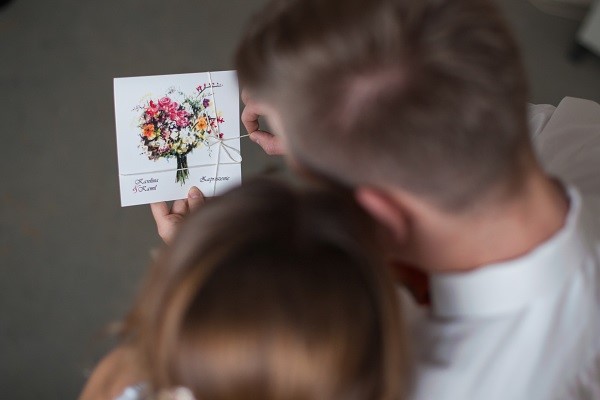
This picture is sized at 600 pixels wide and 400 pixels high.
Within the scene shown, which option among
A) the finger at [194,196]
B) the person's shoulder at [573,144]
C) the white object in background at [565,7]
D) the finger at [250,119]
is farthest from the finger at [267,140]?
the white object in background at [565,7]

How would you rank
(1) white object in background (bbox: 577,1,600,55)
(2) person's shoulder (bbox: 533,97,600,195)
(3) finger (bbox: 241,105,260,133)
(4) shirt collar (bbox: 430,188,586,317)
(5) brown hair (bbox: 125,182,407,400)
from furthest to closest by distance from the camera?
1. (1) white object in background (bbox: 577,1,600,55)
2. (3) finger (bbox: 241,105,260,133)
3. (2) person's shoulder (bbox: 533,97,600,195)
4. (4) shirt collar (bbox: 430,188,586,317)
5. (5) brown hair (bbox: 125,182,407,400)

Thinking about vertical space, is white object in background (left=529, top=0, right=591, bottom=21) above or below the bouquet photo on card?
above

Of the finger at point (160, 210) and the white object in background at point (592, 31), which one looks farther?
the white object in background at point (592, 31)

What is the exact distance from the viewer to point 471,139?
455 millimetres

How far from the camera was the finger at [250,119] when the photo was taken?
0.94 metres

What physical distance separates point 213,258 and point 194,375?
0.31 ft

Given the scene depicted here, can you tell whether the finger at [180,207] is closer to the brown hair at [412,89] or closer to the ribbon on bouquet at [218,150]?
the ribbon on bouquet at [218,150]

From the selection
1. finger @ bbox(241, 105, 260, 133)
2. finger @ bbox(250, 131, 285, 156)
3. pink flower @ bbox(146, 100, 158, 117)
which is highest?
pink flower @ bbox(146, 100, 158, 117)

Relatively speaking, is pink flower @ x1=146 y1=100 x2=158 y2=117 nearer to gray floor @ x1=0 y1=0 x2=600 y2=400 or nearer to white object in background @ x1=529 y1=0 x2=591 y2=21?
gray floor @ x1=0 y1=0 x2=600 y2=400

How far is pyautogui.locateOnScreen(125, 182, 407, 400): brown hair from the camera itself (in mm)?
415

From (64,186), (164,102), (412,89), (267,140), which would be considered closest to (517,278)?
(412,89)

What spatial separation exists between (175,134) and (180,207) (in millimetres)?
128

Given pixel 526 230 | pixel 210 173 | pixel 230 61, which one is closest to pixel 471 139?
pixel 526 230

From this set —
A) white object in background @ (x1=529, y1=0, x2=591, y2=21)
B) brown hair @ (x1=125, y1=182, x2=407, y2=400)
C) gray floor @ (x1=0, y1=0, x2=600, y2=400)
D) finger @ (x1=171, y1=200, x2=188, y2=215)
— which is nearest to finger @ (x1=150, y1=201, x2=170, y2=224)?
finger @ (x1=171, y1=200, x2=188, y2=215)
